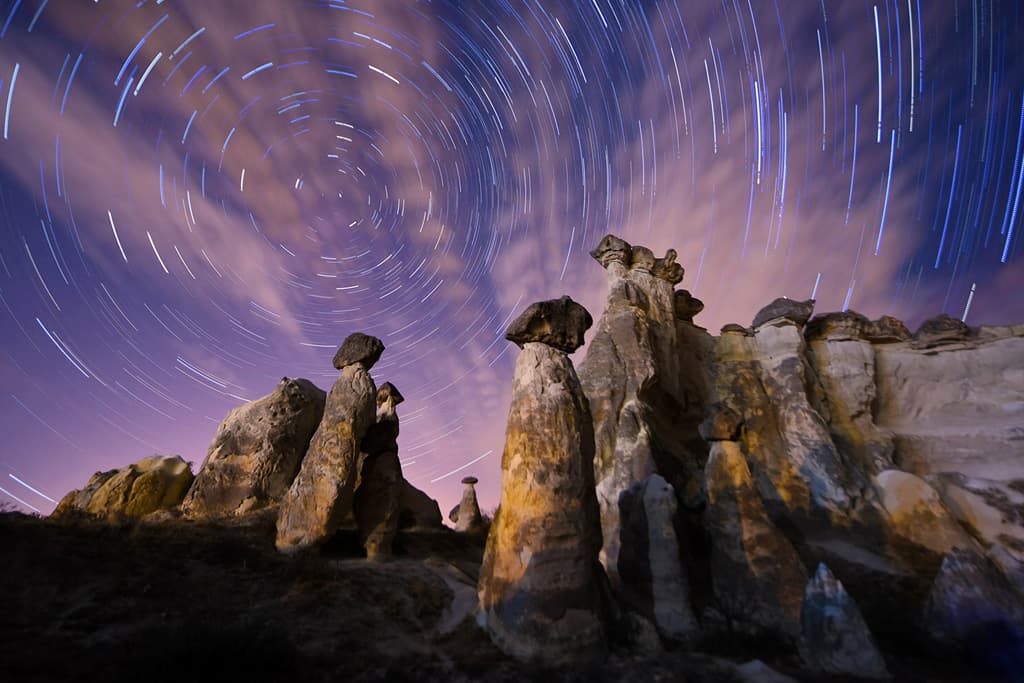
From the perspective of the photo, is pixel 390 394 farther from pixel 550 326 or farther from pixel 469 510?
pixel 550 326

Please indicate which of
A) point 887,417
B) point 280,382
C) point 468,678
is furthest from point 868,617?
point 280,382

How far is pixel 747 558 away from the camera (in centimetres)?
720

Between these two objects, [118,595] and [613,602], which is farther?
[613,602]

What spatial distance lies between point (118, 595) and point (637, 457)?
11.6 metres

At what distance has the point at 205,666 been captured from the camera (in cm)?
412

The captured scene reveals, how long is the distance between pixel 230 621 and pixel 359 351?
21.3 ft

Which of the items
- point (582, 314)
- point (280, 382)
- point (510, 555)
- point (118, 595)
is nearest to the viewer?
point (118, 595)

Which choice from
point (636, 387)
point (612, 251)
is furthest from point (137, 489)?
point (612, 251)

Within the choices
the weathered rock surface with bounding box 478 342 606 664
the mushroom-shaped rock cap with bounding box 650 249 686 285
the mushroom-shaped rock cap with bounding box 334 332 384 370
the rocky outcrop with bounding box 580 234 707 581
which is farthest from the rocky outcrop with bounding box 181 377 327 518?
the mushroom-shaped rock cap with bounding box 650 249 686 285

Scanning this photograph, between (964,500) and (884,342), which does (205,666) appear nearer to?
(964,500)

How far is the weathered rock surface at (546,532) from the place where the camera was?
A: 541 cm

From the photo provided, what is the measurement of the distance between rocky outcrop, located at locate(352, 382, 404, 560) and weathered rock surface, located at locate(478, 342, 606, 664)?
4445 mm

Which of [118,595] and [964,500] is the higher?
[964,500]

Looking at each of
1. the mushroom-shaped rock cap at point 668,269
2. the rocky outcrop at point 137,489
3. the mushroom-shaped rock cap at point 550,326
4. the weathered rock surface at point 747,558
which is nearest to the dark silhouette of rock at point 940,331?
the mushroom-shaped rock cap at point 668,269
